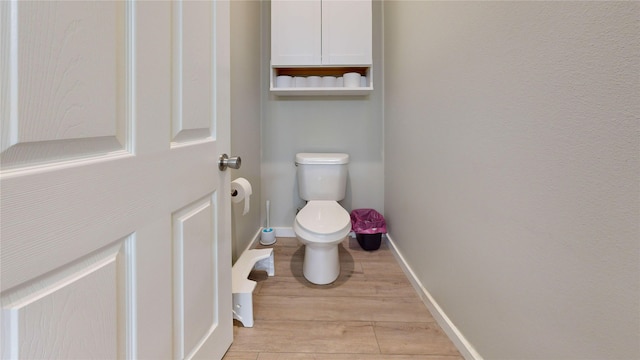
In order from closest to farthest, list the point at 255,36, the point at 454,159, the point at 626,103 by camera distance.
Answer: the point at 626,103 < the point at 454,159 < the point at 255,36

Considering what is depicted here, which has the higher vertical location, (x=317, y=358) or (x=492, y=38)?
(x=492, y=38)

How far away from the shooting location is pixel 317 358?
1.15 m

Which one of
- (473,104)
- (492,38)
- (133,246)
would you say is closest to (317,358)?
(133,246)

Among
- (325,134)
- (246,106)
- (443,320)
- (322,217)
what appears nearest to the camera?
(443,320)

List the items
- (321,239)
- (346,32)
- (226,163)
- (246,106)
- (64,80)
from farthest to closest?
1. (346,32)
2. (246,106)
3. (321,239)
4. (226,163)
5. (64,80)

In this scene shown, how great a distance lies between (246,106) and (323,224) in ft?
3.20

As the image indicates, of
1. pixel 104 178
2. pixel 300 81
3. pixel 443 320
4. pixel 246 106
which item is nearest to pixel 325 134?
pixel 300 81

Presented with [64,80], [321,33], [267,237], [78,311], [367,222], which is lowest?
[267,237]

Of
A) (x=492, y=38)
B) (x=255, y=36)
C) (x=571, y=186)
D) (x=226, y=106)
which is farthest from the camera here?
(x=255, y=36)

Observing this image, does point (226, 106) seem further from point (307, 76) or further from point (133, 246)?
point (307, 76)

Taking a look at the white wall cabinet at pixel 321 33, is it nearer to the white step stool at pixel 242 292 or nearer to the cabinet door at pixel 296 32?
the cabinet door at pixel 296 32

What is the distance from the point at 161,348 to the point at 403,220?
1536 mm

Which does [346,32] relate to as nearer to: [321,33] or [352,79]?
[321,33]

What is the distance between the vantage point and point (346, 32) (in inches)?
86.0
